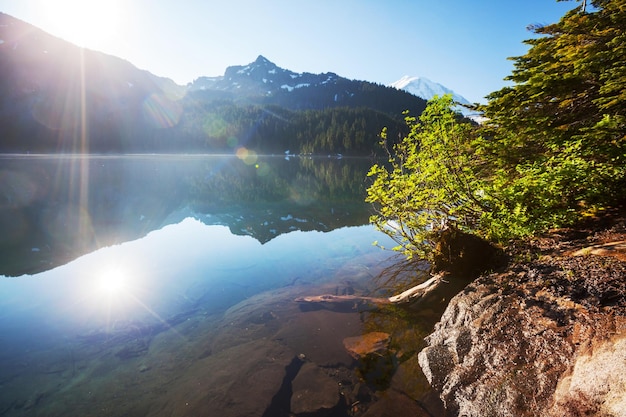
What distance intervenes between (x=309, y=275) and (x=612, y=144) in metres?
10.5

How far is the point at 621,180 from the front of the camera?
8406mm

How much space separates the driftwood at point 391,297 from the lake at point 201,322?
40 cm

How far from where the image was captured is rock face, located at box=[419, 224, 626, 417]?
12.7ft

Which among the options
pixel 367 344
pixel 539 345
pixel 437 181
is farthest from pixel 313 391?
pixel 437 181

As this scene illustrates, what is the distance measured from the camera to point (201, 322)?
8.94 m

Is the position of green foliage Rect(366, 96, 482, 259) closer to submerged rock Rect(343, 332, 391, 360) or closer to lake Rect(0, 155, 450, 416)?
lake Rect(0, 155, 450, 416)

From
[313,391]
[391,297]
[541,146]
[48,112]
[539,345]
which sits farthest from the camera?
[48,112]

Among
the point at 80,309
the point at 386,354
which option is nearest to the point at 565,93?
the point at 386,354

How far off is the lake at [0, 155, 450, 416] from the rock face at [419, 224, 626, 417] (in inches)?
36.2

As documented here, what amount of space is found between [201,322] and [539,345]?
27.9ft

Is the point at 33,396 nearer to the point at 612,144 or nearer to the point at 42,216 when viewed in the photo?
the point at 612,144

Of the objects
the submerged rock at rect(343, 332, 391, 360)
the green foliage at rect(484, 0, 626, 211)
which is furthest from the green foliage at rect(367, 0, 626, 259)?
the submerged rock at rect(343, 332, 391, 360)

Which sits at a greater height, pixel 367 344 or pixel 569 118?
pixel 569 118

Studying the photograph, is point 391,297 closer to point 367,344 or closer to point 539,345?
point 367,344
